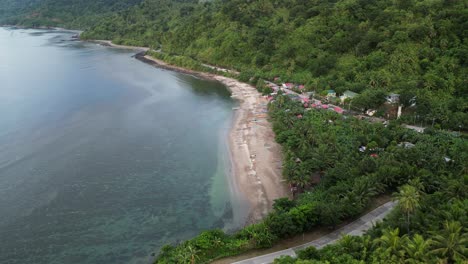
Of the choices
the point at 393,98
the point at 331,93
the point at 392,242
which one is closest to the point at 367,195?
the point at 392,242

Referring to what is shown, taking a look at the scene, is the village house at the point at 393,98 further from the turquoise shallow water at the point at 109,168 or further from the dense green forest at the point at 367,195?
the turquoise shallow water at the point at 109,168

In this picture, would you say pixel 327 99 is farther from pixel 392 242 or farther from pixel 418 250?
pixel 418 250

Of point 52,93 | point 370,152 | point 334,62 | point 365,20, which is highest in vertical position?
point 365,20

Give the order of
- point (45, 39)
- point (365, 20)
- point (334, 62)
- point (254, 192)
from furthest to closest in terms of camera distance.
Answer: point (45, 39) < point (365, 20) < point (334, 62) < point (254, 192)

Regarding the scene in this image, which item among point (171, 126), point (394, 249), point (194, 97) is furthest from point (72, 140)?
point (394, 249)

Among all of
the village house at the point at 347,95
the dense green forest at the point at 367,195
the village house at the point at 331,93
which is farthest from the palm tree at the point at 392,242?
the village house at the point at 331,93

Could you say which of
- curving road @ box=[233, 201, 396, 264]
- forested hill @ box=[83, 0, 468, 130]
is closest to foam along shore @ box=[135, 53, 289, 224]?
curving road @ box=[233, 201, 396, 264]

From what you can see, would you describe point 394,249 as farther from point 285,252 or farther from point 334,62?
point 334,62
